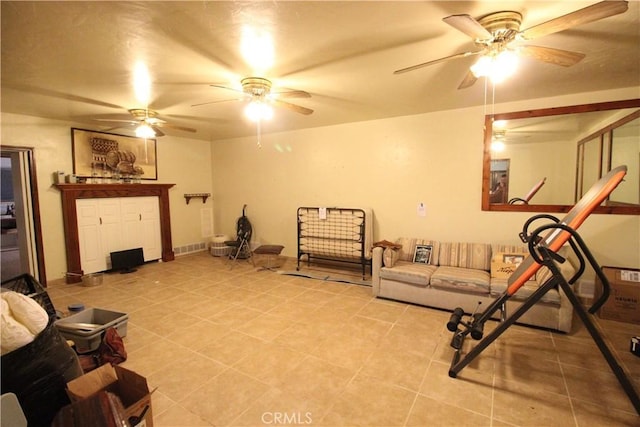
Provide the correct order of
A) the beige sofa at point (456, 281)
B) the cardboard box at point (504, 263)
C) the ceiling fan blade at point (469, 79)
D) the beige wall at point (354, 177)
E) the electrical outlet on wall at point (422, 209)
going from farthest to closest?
1. the electrical outlet on wall at point (422, 209)
2. the beige wall at point (354, 177)
3. the cardboard box at point (504, 263)
4. the beige sofa at point (456, 281)
5. the ceiling fan blade at point (469, 79)

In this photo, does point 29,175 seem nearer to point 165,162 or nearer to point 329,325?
point 165,162

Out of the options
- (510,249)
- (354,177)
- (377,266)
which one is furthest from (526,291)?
(354,177)

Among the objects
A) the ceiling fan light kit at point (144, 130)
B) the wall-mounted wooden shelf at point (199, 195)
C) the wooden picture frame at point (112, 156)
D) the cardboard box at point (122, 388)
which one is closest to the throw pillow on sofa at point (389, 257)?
the cardboard box at point (122, 388)

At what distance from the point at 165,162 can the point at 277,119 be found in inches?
110

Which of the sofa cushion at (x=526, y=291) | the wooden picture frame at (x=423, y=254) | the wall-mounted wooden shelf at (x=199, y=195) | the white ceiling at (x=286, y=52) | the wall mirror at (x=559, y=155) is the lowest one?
the sofa cushion at (x=526, y=291)

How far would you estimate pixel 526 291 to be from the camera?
2.96 metres

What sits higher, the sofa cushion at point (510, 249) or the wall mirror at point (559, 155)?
the wall mirror at point (559, 155)

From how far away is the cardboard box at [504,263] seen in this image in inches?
132

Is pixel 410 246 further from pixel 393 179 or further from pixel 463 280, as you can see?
pixel 393 179

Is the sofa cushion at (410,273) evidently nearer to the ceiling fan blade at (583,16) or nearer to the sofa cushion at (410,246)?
the sofa cushion at (410,246)

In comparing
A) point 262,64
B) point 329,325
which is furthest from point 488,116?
point 329,325

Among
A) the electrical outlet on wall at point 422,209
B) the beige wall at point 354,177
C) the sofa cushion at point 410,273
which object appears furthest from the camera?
the electrical outlet on wall at point 422,209

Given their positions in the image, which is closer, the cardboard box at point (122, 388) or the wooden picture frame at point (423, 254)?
the cardboard box at point (122, 388)

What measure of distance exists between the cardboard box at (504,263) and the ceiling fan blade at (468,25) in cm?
257
